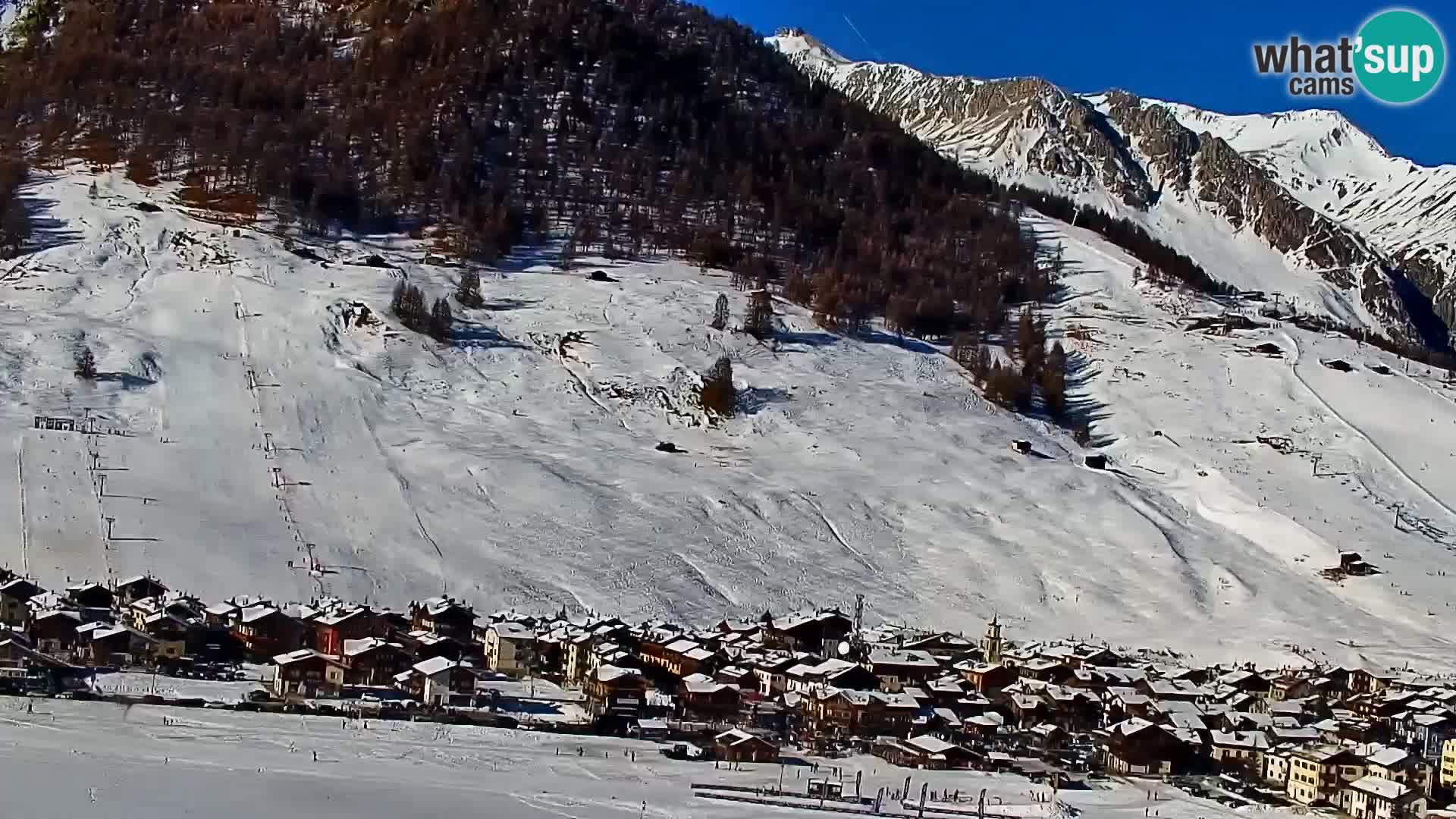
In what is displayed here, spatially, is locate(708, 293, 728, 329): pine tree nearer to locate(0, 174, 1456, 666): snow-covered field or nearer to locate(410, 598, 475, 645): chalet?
locate(0, 174, 1456, 666): snow-covered field

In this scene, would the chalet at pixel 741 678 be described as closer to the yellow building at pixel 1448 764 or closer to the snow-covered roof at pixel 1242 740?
the snow-covered roof at pixel 1242 740

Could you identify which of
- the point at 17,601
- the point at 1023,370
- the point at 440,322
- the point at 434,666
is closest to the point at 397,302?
the point at 440,322

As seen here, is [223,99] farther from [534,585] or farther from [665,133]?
[534,585]

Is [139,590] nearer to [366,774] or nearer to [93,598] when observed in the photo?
[93,598]

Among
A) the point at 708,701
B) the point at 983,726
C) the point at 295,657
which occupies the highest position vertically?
the point at 983,726

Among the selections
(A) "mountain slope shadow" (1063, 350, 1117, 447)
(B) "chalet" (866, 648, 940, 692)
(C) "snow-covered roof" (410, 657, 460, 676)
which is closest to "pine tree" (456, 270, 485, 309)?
(A) "mountain slope shadow" (1063, 350, 1117, 447)

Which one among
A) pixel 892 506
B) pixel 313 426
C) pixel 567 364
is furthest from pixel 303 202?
pixel 892 506

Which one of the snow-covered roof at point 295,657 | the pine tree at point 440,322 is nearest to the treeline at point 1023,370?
the pine tree at point 440,322
